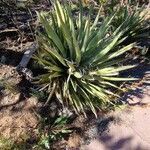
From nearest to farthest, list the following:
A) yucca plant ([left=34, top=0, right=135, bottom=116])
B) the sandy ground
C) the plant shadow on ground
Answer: the sandy ground, yucca plant ([left=34, top=0, right=135, bottom=116]), the plant shadow on ground

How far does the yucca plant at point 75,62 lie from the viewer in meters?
4.88

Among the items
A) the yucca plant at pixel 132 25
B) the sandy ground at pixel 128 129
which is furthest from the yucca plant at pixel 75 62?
the yucca plant at pixel 132 25

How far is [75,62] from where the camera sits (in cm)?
508

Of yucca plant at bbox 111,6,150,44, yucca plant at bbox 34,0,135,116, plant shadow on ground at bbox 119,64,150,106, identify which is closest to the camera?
yucca plant at bbox 34,0,135,116

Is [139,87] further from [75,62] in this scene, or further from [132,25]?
[132,25]

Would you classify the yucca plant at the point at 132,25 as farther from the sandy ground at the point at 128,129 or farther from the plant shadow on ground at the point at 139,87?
the sandy ground at the point at 128,129

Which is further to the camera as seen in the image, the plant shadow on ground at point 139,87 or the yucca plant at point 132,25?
the yucca plant at point 132,25

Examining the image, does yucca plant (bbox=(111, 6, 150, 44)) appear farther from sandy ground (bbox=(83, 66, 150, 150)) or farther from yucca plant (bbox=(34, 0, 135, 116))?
sandy ground (bbox=(83, 66, 150, 150))

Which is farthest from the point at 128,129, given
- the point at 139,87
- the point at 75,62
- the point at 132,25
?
the point at 132,25

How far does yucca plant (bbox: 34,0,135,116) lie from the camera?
4879 mm

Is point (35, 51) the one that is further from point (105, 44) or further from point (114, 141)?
point (114, 141)

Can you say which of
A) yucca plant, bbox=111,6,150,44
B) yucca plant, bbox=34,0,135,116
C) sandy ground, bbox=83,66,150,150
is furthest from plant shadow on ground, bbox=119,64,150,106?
yucca plant, bbox=111,6,150,44

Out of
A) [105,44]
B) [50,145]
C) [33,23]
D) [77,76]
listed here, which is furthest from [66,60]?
[33,23]

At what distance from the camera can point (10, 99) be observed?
207 inches
